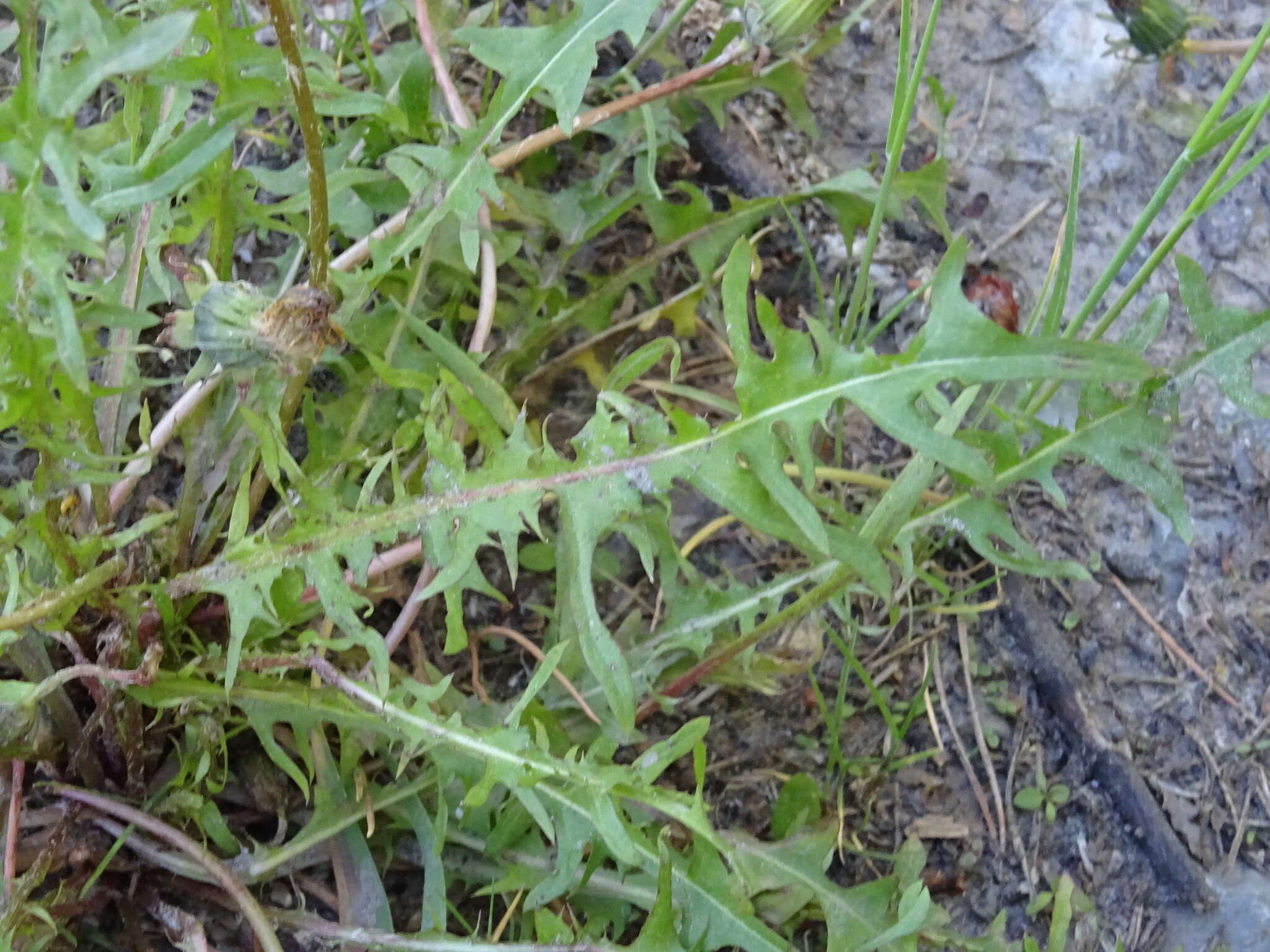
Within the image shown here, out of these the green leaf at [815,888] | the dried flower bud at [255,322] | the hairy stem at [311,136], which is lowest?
the green leaf at [815,888]

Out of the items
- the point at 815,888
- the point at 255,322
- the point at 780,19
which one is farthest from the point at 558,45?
the point at 815,888

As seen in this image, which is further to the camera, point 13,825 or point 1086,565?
point 1086,565

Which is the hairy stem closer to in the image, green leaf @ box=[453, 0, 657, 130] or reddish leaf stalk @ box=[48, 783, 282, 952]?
green leaf @ box=[453, 0, 657, 130]

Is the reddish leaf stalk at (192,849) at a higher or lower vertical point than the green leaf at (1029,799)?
higher

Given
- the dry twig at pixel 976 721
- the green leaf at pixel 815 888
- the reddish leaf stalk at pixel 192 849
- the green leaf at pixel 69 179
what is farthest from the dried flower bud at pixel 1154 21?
the reddish leaf stalk at pixel 192 849

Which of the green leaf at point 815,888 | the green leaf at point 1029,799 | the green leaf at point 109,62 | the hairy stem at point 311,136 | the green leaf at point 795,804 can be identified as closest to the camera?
the green leaf at point 109,62

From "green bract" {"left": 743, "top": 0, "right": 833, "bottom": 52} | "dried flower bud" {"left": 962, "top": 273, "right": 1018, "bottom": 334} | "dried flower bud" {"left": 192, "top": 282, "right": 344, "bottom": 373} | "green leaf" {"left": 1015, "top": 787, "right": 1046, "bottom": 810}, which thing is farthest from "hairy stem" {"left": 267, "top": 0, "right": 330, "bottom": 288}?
"green leaf" {"left": 1015, "top": 787, "right": 1046, "bottom": 810}

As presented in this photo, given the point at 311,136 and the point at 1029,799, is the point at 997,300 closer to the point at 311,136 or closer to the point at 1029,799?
the point at 1029,799

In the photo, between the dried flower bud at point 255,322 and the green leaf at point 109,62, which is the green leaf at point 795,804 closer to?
the dried flower bud at point 255,322

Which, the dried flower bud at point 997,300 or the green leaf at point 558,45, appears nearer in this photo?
the green leaf at point 558,45
